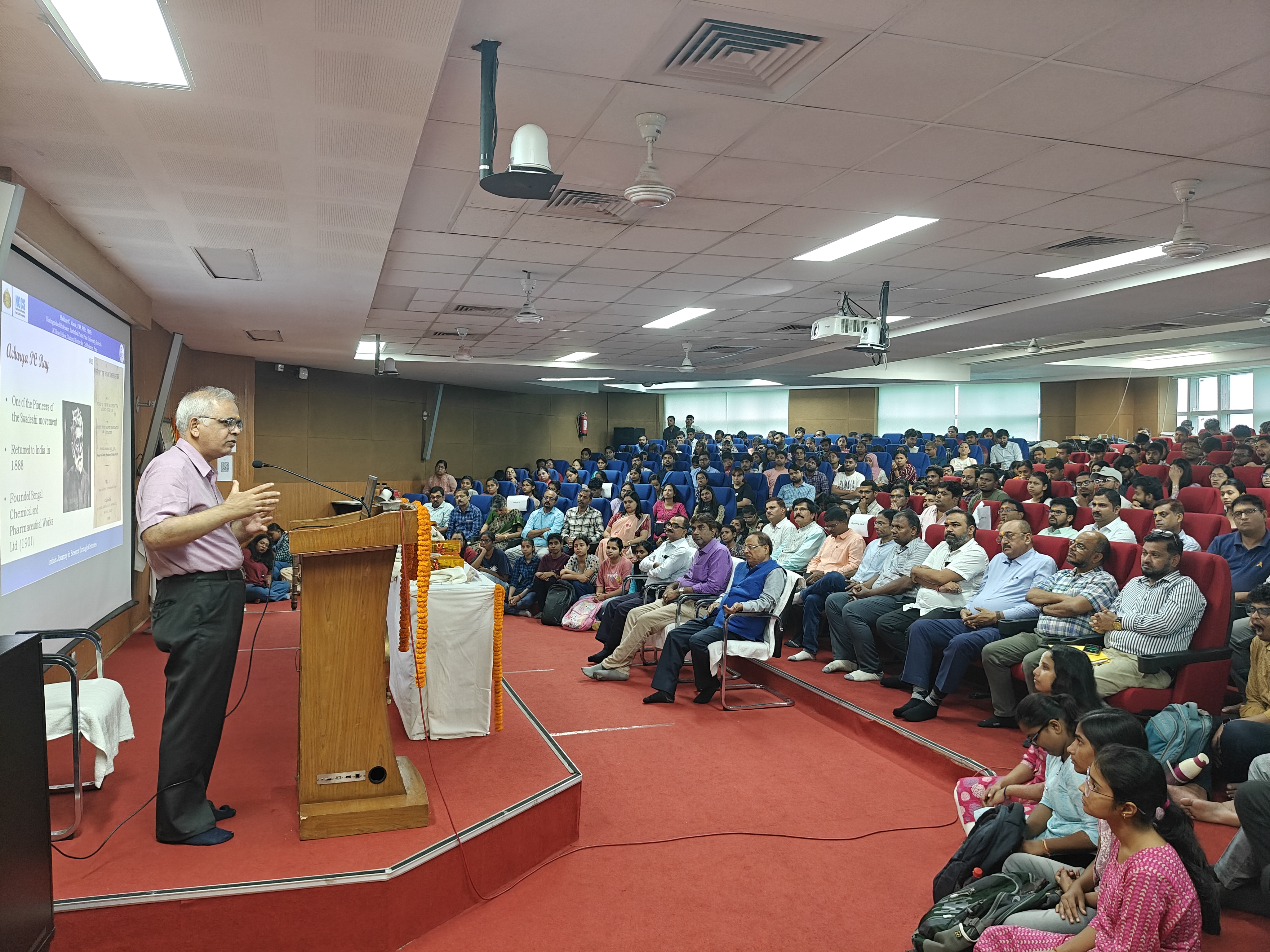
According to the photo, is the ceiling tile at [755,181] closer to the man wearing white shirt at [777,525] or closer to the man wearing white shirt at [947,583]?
the man wearing white shirt at [947,583]

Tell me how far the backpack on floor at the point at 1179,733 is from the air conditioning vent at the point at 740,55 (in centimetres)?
271

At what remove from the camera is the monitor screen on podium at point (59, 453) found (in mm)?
3291

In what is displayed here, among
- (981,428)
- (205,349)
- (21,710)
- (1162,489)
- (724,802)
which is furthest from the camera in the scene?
(981,428)

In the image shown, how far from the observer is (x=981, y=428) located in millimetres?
16062

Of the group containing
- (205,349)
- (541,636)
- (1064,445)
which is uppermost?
(205,349)

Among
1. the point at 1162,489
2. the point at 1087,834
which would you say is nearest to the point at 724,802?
the point at 1087,834

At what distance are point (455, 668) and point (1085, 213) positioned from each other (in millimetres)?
4015

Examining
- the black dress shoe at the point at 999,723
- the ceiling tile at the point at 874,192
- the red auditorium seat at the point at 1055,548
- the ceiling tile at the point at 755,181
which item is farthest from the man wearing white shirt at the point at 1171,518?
the ceiling tile at the point at 755,181

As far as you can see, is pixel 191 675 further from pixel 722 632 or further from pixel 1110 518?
pixel 1110 518

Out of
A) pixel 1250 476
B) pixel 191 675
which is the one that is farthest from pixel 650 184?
pixel 1250 476

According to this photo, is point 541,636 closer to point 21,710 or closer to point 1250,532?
point 1250,532

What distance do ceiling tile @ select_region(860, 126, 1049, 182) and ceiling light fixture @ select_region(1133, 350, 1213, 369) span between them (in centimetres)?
1046

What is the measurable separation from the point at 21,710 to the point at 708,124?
295 cm

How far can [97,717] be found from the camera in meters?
2.74
